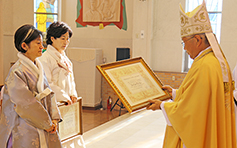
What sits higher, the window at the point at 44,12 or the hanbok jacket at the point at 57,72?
the window at the point at 44,12

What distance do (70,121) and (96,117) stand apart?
5.06 metres

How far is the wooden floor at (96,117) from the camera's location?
783 centimetres

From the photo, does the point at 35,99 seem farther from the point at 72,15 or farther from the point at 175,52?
the point at 72,15

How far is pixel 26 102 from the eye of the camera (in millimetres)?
2539

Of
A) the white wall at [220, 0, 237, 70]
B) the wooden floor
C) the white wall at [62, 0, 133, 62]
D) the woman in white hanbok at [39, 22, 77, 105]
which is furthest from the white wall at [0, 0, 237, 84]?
the woman in white hanbok at [39, 22, 77, 105]

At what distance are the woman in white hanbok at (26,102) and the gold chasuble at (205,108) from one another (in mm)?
1090

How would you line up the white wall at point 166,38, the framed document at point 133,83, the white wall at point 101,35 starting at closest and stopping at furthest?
the framed document at point 133,83, the white wall at point 166,38, the white wall at point 101,35

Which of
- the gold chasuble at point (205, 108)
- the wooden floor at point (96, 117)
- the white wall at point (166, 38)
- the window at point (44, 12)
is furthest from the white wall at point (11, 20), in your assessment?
the gold chasuble at point (205, 108)

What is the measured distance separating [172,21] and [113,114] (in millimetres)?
3126

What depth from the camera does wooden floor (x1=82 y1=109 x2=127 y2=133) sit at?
783 centimetres

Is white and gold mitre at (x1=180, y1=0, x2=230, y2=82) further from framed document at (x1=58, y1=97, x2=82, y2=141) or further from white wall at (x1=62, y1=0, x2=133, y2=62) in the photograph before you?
white wall at (x1=62, y1=0, x2=133, y2=62)

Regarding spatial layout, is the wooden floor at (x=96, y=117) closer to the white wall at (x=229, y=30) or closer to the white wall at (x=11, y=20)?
the white wall at (x=11, y=20)

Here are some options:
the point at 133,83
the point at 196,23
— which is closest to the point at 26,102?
the point at 133,83

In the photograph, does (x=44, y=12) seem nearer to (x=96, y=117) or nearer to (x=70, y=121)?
(x=96, y=117)
